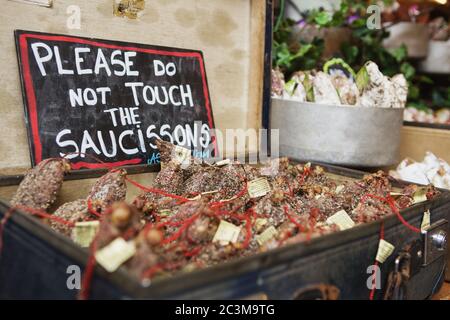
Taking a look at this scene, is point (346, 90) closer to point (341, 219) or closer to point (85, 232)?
point (341, 219)

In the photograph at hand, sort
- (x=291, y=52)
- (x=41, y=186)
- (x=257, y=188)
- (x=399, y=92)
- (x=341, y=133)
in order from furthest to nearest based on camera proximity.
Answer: (x=291, y=52), (x=399, y=92), (x=341, y=133), (x=257, y=188), (x=41, y=186)

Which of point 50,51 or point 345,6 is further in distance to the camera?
point 345,6

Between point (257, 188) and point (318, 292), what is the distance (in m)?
0.53

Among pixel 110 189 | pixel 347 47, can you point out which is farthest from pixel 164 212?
pixel 347 47

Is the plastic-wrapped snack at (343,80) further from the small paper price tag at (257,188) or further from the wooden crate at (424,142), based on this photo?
the small paper price tag at (257,188)

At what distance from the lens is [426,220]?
1.55 m

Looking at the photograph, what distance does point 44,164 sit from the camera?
141 centimetres

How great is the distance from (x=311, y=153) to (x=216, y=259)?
1213mm

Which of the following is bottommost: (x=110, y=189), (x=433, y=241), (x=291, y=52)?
(x=433, y=241)

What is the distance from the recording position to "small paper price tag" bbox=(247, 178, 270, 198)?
1.59m

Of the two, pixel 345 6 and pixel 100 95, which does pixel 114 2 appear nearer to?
pixel 100 95

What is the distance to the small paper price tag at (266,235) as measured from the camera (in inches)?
50.4
